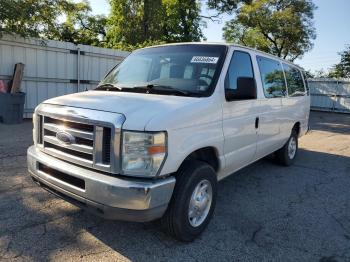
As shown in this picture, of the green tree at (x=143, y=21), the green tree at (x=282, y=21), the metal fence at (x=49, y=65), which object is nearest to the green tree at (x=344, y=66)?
the green tree at (x=282, y=21)

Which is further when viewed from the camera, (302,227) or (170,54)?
(170,54)

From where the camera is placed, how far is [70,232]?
3.62m

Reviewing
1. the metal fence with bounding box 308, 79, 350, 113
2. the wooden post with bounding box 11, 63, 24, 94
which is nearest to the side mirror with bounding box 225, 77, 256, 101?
the wooden post with bounding box 11, 63, 24, 94

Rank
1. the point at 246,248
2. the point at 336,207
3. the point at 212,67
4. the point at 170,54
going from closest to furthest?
1. the point at 246,248
2. the point at 212,67
3. the point at 170,54
4. the point at 336,207

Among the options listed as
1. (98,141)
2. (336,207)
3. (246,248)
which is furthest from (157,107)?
(336,207)

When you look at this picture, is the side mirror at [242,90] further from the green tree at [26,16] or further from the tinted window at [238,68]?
the green tree at [26,16]

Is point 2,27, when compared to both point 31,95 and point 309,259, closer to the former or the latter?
point 31,95

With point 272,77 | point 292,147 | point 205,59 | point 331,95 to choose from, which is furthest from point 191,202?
point 331,95

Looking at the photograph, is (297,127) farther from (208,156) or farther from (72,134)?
(72,134)

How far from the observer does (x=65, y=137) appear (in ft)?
10.7

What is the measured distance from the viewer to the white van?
2928 millimetres

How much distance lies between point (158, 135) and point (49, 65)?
9.22 m

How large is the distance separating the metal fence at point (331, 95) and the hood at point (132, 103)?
20.4 meters

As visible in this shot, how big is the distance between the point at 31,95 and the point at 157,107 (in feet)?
28.6
